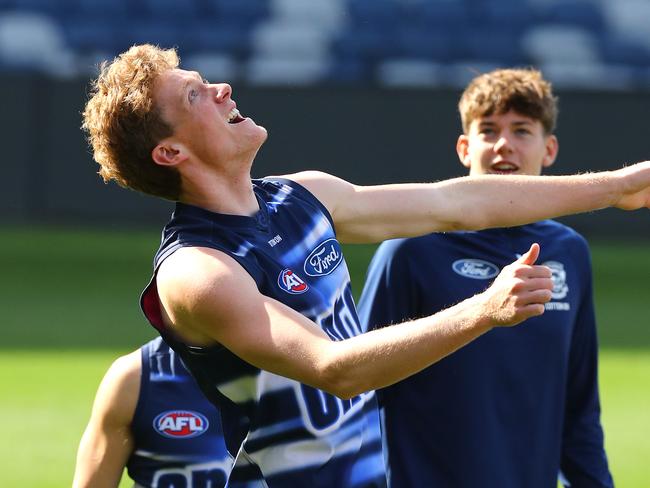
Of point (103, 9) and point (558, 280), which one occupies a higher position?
point (103, 9)

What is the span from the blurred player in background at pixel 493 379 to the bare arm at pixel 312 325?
1.14 metres

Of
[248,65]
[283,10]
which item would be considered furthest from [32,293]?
[283,10]

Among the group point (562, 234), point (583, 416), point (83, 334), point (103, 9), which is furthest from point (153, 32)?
point (583, 416)

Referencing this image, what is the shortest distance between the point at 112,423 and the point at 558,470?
163 cm

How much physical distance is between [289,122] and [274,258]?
42.7 ft

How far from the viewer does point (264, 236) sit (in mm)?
3633

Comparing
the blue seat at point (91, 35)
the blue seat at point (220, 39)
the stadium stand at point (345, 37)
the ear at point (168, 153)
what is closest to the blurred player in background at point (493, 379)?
the ear at point (168, 153)

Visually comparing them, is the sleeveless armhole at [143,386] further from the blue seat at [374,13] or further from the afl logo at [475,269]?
the blue seat at [374,13]

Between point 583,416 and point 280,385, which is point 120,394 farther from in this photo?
point 583,416

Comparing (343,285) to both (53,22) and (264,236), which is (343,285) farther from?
(53,22)

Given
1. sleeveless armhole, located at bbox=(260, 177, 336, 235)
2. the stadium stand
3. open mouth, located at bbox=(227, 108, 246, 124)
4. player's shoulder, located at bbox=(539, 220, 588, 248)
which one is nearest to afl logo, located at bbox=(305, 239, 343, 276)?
sleeveless armhole, located at bbox=(260, 177, 336, 235)

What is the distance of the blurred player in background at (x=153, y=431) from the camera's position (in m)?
4.12

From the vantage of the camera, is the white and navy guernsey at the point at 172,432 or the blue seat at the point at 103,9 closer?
the white and navy guernsey at the point at 172,432

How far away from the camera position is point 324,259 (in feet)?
12.2
